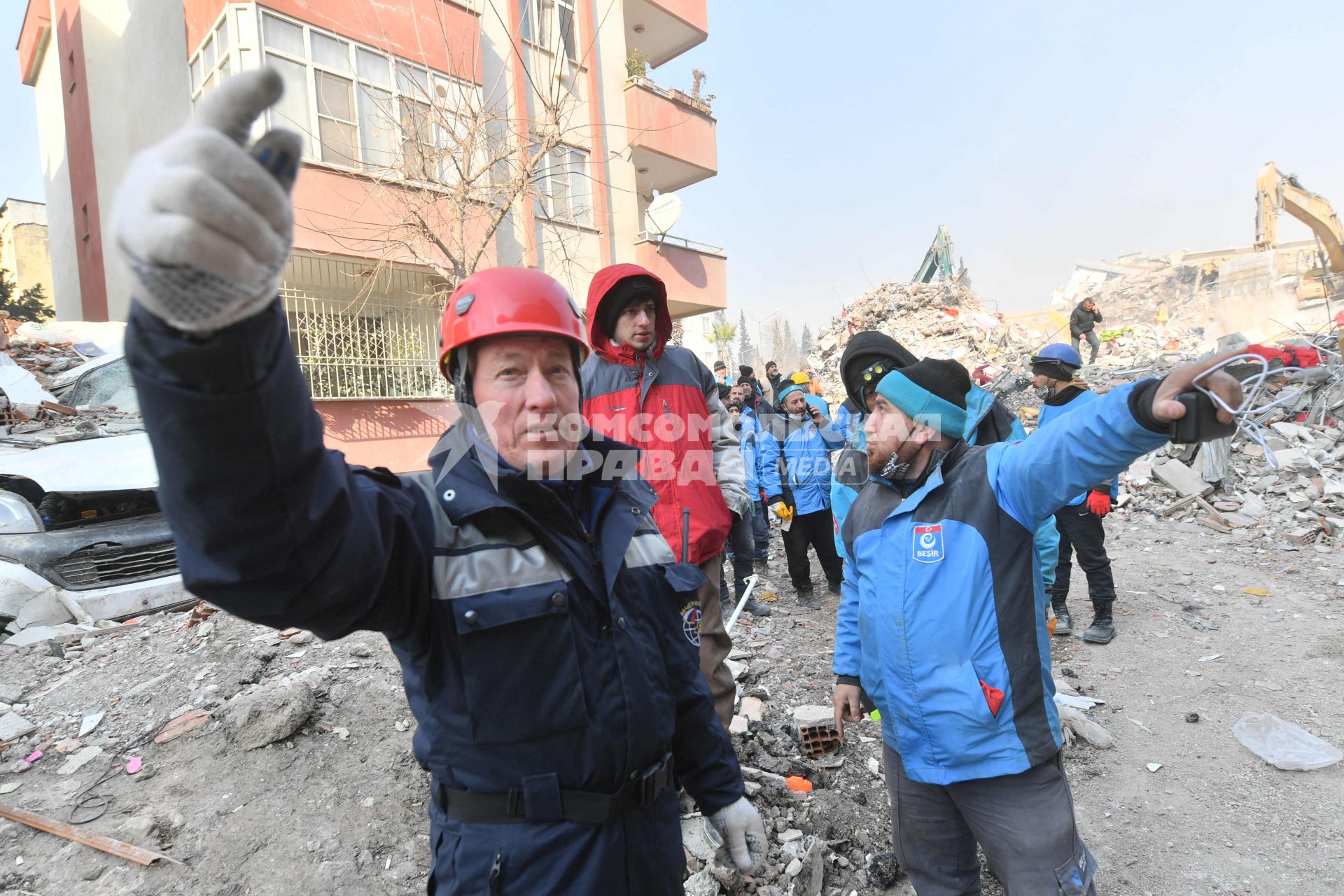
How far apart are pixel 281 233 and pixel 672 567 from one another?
1.07m

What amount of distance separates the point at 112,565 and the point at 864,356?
5451 millimetres

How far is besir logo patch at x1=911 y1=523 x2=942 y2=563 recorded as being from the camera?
6.56 ft

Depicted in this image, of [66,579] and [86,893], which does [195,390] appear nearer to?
[86,893]

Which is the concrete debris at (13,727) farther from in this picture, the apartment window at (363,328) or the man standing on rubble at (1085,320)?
the man standing on rubble at (1085,320)

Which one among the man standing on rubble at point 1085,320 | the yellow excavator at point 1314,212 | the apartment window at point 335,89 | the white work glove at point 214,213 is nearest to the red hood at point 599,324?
the white work glove at point 214,213

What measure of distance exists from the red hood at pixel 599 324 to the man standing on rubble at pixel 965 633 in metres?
1.42

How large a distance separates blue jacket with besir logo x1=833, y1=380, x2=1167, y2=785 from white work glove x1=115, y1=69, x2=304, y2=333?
1801 mm

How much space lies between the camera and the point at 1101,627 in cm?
520

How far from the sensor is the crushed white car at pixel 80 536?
4.44 meters

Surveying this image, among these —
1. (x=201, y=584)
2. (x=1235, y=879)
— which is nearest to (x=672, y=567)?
(x=201, y=584)

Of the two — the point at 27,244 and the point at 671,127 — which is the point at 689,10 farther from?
the point at 27,244

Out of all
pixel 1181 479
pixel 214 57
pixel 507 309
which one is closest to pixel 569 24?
pixel 214 57

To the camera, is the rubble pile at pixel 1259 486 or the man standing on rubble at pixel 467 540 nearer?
the man standing on rubble at pixel 467 540

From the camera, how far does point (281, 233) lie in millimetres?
708
